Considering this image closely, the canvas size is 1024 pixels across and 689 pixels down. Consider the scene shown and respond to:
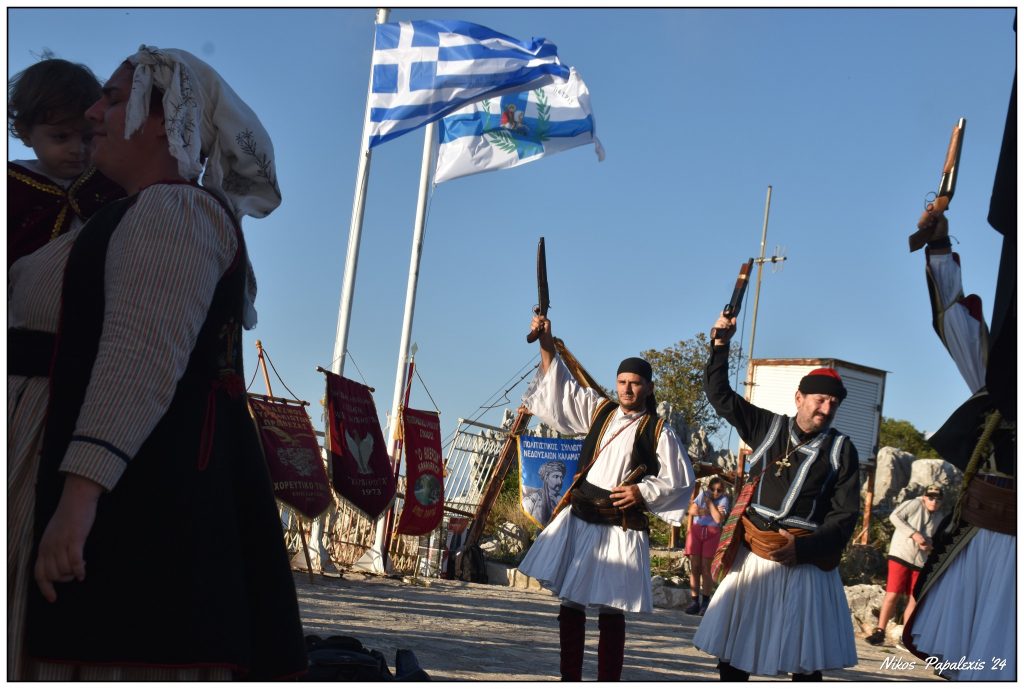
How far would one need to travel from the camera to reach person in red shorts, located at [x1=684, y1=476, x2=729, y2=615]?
43.5 feet

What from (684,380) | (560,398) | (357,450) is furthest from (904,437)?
(560,398)

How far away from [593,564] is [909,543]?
6221mm

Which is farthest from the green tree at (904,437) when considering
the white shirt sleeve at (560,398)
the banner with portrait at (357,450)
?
the white shirt sleeve at (560,398)

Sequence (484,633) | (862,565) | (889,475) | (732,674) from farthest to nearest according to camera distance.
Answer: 1. (889,475)
2. (862,565)
3. (484,633)
4. (732,674)

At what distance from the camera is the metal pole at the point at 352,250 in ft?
39.4

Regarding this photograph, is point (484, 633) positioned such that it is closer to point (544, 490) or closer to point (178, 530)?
point (544, 490)

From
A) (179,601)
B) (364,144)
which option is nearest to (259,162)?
(179,601)

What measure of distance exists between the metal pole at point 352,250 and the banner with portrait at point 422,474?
118cm

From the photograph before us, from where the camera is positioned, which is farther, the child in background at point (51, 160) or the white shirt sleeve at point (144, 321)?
the child in background at point (51, 160)

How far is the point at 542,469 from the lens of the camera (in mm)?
12289

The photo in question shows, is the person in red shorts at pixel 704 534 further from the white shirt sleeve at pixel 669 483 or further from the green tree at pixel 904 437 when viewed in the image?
the green tree at pixel 904 437

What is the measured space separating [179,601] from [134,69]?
3.95 feet

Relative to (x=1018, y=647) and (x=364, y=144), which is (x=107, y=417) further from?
(x=364, y=144)

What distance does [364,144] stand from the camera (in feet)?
40.1
